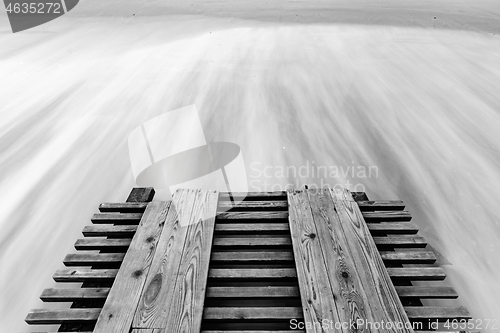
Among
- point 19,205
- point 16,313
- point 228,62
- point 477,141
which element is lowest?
point 477,141

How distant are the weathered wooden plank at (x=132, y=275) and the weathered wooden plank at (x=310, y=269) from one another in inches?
26.2

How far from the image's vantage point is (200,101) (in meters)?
3.80

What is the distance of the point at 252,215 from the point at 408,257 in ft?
2.65

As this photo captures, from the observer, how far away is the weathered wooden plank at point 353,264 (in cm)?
135

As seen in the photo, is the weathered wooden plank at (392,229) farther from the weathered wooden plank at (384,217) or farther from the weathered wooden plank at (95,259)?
the weathered wooden plank at (95,259)

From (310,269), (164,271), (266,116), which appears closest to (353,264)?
(310,269)

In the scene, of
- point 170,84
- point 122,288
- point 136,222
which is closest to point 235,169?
point 136,222

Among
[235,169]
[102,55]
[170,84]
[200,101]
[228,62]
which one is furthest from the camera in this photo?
[102,55]

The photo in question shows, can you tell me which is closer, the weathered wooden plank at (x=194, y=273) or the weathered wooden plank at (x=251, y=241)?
the weathered wooden plank at (x=194, y=273)

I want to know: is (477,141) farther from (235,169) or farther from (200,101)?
(200,101)

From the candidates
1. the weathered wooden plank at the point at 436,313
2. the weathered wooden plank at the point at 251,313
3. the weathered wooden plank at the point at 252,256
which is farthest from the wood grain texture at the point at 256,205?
the weathered wooden plank at the point at 436,313

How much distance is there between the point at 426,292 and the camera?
149cm

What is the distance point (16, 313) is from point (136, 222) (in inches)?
27.0

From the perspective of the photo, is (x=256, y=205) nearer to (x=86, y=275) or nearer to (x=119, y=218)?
(x=119, y=218)
